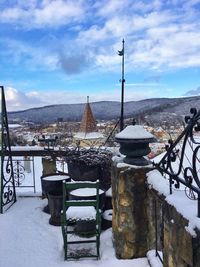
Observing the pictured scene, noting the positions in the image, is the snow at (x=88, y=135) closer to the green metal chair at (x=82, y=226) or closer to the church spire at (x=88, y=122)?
the church spire at (x=88, y=122)

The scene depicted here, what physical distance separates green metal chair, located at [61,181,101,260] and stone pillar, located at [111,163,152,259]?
0.33 meters

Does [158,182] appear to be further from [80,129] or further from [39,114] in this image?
[39,114]

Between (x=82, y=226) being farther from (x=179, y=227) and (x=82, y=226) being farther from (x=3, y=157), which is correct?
(x=179, y=227)

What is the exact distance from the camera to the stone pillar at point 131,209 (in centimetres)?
309

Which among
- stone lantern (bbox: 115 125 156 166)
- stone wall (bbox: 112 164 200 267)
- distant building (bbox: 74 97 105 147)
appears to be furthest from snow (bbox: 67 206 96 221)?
distant building (bbox: 74 97 105 147)

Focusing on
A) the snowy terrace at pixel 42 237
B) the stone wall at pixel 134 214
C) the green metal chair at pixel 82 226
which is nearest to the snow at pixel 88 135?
the snowy terrace at pixel 42 237

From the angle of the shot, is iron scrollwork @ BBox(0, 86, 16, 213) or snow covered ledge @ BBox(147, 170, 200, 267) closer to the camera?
snow covered ledge @ BBox(147, 170, 200, 267)

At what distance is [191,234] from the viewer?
1721 mm

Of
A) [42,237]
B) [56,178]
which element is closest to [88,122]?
[56,178]

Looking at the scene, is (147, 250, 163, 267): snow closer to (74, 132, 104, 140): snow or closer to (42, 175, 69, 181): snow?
→ (42, 175, 69, 181): snow

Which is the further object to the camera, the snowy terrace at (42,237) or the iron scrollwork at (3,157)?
the iron scrollwork at (3,157)

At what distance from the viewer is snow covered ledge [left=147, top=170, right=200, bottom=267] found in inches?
68.0

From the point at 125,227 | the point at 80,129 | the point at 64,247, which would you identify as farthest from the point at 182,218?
the point at 80,129

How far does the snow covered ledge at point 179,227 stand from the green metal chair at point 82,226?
3.04 feet
